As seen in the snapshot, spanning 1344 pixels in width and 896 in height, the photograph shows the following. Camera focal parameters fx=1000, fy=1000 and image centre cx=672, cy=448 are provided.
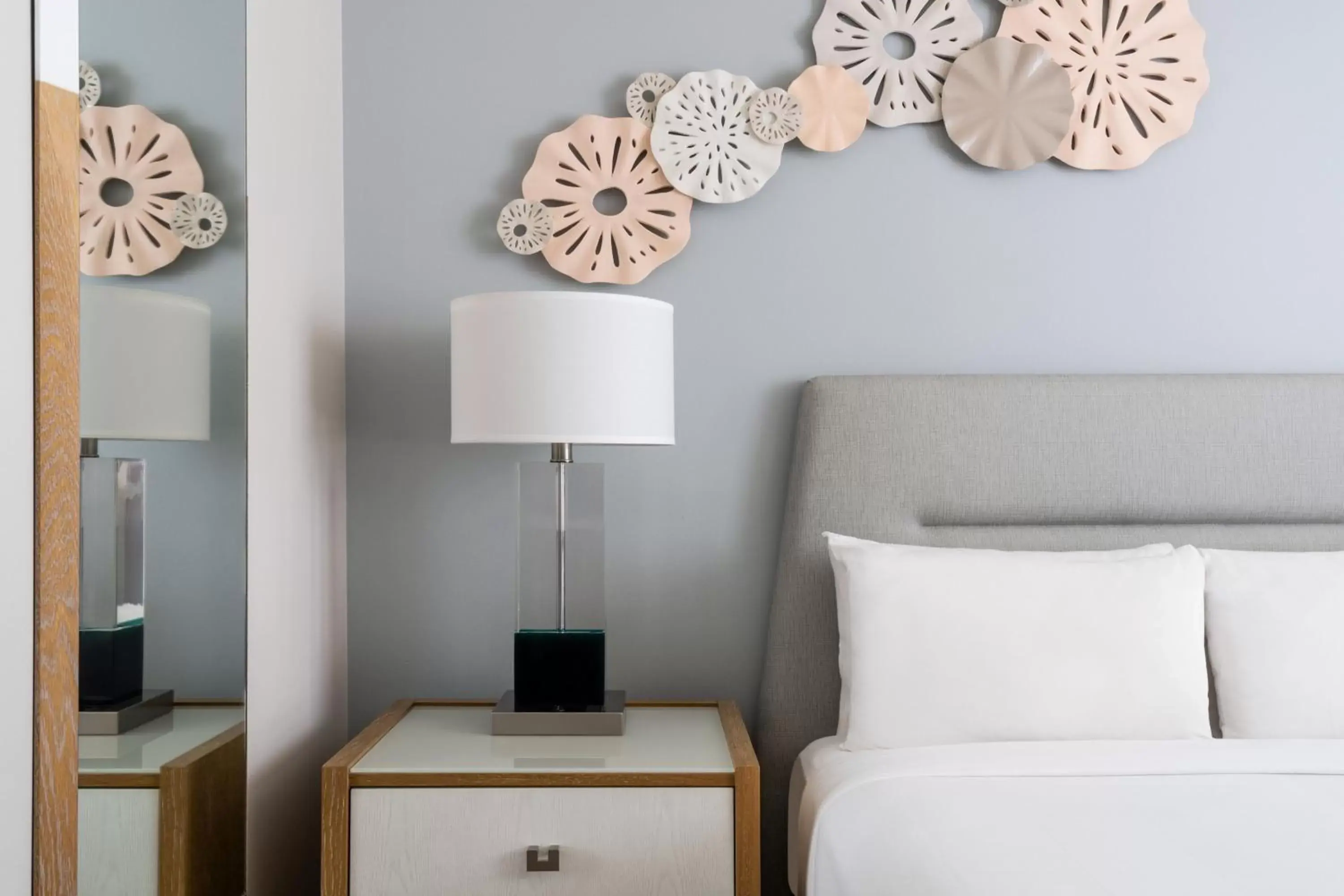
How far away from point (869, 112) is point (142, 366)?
1533mm

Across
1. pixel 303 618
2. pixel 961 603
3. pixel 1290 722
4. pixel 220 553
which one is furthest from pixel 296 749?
pixel 1290 722

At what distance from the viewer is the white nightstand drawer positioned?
160 centimetres

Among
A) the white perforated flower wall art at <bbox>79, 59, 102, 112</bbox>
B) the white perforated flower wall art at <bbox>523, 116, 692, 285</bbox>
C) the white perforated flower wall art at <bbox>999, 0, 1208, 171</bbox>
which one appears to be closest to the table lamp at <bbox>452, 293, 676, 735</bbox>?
the white perforated flower wall art at <bbox>523, 116, 692, 285</bbox>

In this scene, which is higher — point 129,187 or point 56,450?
point 129,187

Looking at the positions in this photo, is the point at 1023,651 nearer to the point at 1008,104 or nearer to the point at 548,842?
the point at 548,842

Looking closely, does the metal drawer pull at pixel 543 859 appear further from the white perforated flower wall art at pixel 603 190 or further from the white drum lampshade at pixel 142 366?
the white perforated flower wall art at pixel 603 190

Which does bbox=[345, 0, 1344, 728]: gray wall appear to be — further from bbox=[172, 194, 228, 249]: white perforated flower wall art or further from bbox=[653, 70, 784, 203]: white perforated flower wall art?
bbox=[172, 194, 228, 249]: white perforated flower wall art

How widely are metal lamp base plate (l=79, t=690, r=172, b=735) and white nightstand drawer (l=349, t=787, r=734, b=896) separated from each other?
0.40 m

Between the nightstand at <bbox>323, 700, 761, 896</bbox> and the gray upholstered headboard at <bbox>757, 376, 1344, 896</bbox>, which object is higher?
the gray upholstered headboard at <bbox>757, 376, 1344, 896</bbox>

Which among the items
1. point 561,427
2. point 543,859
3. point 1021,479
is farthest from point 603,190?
point 543,859

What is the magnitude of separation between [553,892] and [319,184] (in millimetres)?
1415

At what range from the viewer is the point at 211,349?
148cm

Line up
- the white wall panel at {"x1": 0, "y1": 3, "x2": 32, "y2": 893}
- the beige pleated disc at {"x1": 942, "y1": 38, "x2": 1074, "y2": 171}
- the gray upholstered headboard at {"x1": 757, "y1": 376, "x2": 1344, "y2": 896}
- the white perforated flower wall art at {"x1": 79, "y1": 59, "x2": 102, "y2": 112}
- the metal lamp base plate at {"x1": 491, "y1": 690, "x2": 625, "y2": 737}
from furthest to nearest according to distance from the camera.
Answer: the beige pleated disc at {"x1": 942, "y1": 38, "x2": 1074, "y2": 171} → the gray upholstered headboard at {"x1": 757, "y1": 376, "x2": 1344, "y2": 896} → the metal lamp base plate at {"x1": 491, "y1": 690, "x2": 625, "y2": 737} → the white perforated flower wall art at {"x1": 79, "y1": 59, "x2": 102, "y2": 112} → the white wall panel at {"x1": 0, "y1": 3, "x2": 32, "y2": 893}

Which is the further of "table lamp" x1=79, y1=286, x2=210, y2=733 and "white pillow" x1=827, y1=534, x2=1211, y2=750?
"white pillow" x1=827, y1=534, x2=1211, y2=750
